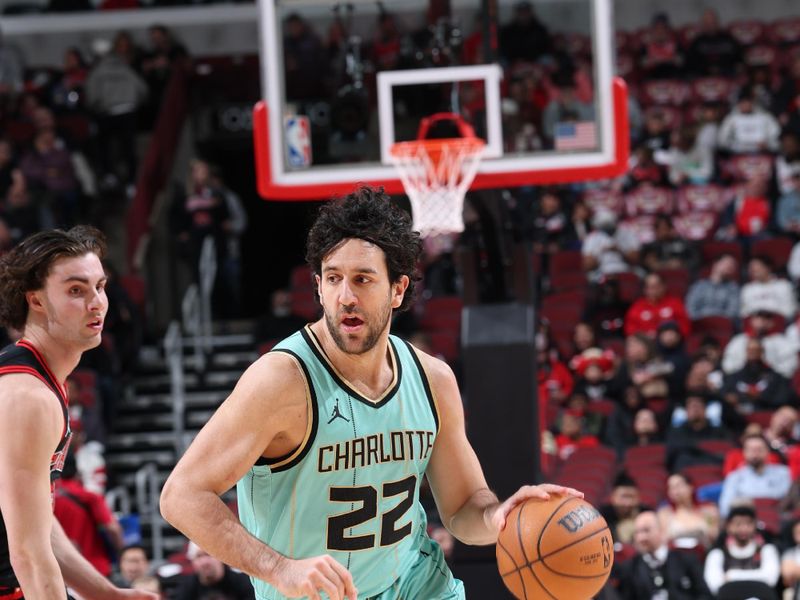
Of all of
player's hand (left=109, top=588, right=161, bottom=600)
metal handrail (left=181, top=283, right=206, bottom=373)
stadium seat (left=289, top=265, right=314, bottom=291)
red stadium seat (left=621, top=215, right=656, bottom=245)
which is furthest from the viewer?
red stadium seat (left=621, top=215, right=656, bottom=245)

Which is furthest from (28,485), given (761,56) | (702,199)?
(761,56)

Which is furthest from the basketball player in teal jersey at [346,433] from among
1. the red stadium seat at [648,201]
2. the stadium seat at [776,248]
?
the red stadium seat at [648,201]

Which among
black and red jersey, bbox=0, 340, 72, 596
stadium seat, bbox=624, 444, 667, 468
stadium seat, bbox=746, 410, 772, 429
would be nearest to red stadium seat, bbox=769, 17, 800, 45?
stadium seat, bbox=746, 410, 772, 429

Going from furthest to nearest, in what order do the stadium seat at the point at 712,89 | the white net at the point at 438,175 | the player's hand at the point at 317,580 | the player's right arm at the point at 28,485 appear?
the stadium seat at the point at 712,89
the white net at the point at 438,175
the player's right arm at the point at 28,485
the player's hand at the point at 317,580

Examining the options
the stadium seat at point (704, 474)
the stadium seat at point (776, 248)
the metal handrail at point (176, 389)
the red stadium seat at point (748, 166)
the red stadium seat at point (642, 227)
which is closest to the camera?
the stadium seat at point (704, 474)

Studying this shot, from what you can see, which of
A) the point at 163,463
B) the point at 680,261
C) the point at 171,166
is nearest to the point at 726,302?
the point at 680,261

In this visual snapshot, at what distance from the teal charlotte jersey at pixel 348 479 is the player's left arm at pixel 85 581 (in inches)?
19.9

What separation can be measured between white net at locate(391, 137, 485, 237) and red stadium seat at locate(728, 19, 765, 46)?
10087 millimetres

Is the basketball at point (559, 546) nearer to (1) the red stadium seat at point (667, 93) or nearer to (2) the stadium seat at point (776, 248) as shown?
(2) the stadium seat at point (776, 248)

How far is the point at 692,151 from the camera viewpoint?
594 inches

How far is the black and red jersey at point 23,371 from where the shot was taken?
4.10 metres

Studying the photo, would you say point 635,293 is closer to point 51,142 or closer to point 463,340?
point 463,340

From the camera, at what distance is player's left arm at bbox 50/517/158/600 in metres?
4.44

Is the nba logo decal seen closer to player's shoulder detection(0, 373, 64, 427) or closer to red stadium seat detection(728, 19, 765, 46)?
player's shoulder detection(0, 373, 64, 427)
